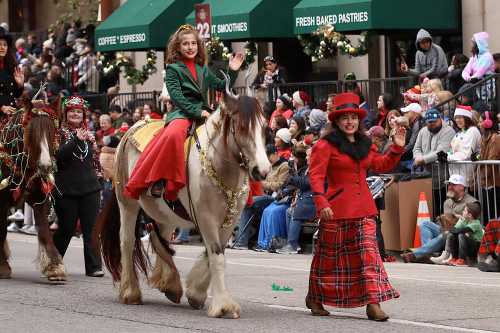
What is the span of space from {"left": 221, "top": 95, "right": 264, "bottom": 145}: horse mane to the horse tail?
248 centimetres

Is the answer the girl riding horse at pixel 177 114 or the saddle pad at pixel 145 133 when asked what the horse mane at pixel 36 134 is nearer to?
the saddle pad at pixel 145 133

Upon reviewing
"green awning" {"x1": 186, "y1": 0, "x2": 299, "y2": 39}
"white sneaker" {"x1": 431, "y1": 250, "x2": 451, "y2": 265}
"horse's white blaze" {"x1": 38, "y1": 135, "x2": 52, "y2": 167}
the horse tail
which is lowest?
"white sneaker" {"x1": 431, "y1": 250, "x2": 451, "y2": 265}

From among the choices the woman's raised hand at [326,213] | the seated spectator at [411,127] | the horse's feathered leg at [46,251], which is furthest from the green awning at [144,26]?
the woman's raised hand at [326,213]

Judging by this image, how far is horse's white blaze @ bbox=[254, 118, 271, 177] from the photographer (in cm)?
1095

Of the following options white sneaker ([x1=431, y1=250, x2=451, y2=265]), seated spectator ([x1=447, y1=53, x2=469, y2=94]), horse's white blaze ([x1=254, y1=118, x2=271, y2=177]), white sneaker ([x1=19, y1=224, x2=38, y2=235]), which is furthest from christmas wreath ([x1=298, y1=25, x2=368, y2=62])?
horse's white blaze ([x1=254, y1=118, x2=271, y2=177])

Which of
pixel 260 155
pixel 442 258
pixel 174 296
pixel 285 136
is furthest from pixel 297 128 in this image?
pixel 260 155

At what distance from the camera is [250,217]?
68.4ft

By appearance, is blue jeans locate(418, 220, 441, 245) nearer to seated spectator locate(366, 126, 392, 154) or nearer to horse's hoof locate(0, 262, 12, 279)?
seated spectator locate(366, 126, 392, 154)

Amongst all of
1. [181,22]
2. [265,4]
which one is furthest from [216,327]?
[181,22]

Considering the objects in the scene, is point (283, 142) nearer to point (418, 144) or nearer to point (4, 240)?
point (418, 144)

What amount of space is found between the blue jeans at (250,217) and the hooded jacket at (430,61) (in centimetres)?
321

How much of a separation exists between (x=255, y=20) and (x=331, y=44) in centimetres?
269

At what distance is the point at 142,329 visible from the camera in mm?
10742

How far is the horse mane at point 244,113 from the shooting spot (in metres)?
11.2
